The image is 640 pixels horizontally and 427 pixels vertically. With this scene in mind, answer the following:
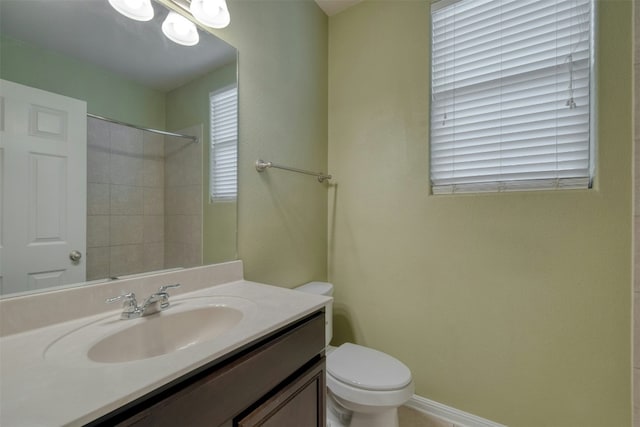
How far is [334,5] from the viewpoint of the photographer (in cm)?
176

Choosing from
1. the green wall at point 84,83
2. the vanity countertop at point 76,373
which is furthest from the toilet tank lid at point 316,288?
the green wall at point 84,83

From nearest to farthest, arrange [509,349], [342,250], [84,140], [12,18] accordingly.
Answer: [12,18] → [84,140] → [509,349] → [342,250]

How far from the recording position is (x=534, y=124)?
50.5 inches

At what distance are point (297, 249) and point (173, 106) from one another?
96 centimetres

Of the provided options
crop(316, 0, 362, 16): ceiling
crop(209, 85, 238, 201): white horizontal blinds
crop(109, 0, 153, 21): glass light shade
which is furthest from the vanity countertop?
crop(316, 0, 362, 16): ceiling

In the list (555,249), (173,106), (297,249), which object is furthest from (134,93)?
(555,249)

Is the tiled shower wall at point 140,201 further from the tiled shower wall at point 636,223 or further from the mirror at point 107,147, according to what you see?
the tiled shower wall at point 636,223

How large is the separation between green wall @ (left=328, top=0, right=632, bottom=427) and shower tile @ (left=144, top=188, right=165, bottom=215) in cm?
110

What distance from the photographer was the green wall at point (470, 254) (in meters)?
1.12

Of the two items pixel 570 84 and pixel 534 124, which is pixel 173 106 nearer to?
pixel 534 124

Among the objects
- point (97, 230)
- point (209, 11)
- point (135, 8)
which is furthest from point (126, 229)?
point (209, 11)

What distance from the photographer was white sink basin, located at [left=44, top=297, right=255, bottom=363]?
0.64m

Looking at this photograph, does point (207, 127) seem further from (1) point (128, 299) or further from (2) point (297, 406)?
(2) point (297, 406)

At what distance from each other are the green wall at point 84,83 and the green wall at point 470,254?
45.2 inches
